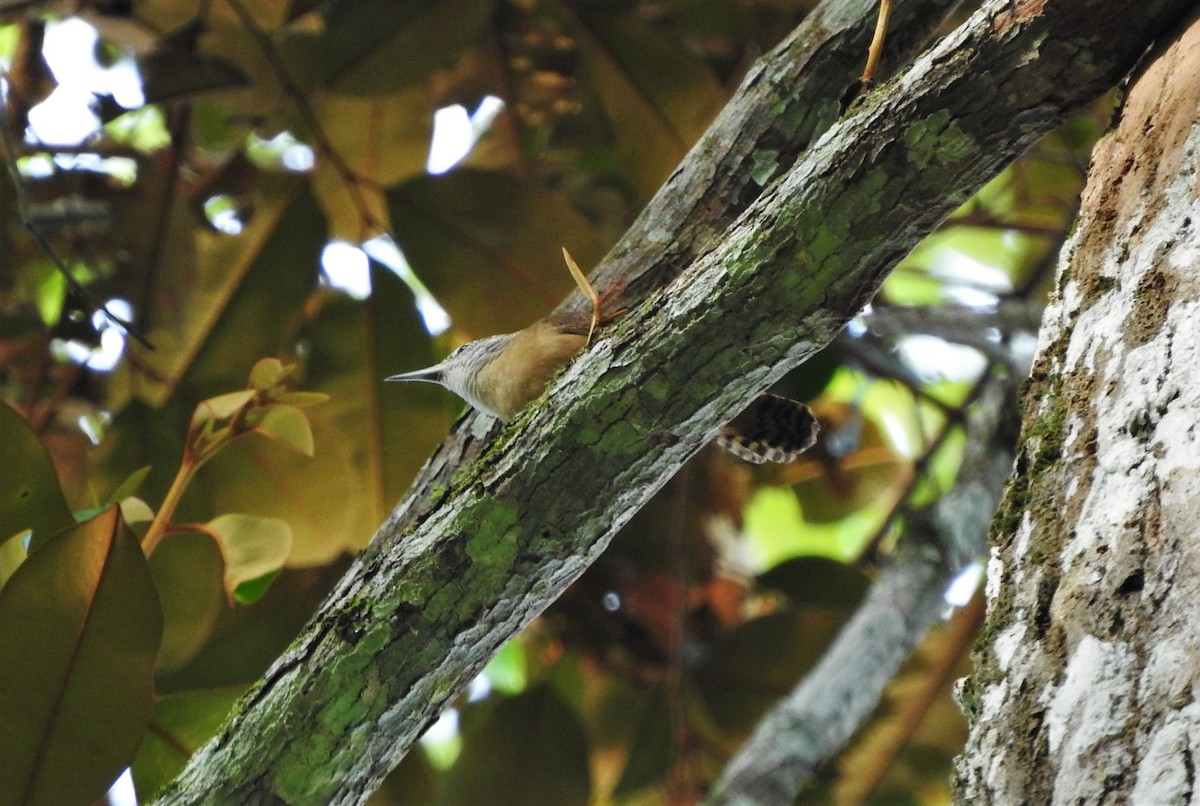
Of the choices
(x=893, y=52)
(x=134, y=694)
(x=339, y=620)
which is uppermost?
(x=893, y=52)

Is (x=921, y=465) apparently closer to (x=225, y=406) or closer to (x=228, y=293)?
(x=228, y=293)

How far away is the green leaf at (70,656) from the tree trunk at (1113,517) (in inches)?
32.9

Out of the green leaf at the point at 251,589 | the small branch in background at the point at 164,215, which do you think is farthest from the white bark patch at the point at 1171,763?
the small branch in background at the point at 164,215

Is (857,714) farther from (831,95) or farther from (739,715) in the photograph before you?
(831,95)

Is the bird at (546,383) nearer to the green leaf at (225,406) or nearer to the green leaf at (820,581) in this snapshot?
the green leaf at (225,406)

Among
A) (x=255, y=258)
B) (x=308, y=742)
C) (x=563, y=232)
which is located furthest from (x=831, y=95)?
(x=255, y=258)

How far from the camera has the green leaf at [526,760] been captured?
2277mm

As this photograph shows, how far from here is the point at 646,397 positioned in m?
0.89

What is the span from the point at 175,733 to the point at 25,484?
0.34 metres

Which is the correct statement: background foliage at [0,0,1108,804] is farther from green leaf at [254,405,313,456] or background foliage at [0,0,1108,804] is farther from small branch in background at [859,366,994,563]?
green leaf at [254,405,313,456]

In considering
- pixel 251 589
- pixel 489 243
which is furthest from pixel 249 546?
pixel 489 243

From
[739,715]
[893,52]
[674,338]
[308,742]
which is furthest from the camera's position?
[739,715]

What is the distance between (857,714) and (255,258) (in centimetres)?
138

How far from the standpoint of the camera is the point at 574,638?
2648mm
